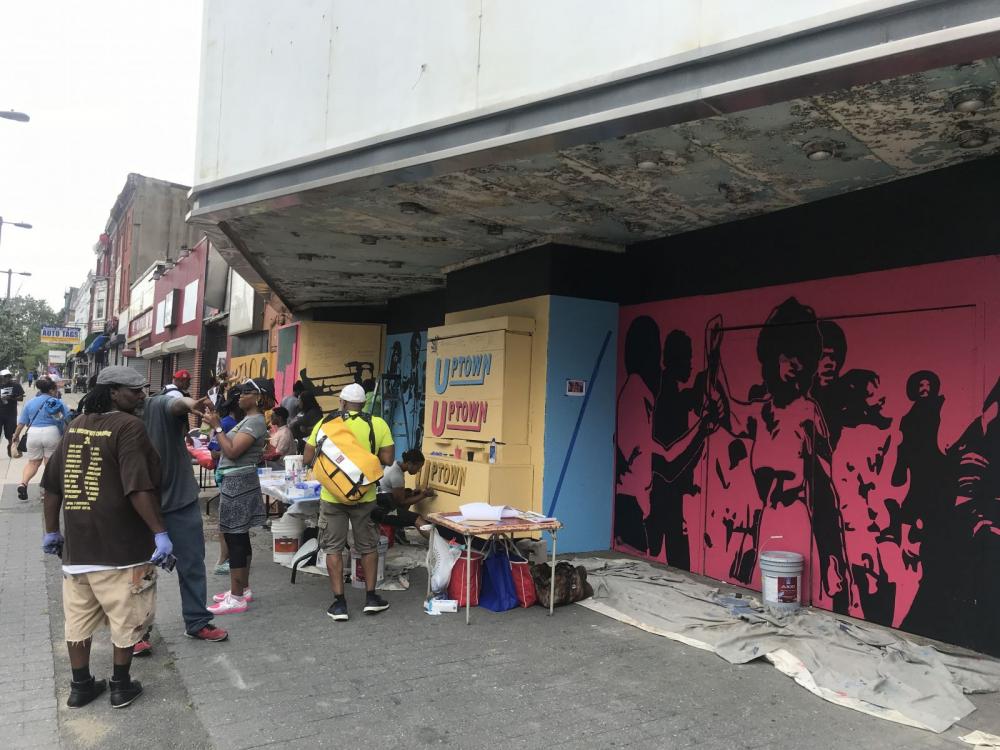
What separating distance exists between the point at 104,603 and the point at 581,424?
486cm

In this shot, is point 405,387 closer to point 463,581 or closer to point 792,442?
point 463,581

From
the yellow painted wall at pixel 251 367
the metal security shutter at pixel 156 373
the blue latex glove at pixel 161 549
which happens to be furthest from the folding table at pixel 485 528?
the metal security shutter at pixel 156 373

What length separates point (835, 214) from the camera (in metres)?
5.59

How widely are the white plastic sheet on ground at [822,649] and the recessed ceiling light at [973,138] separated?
329 centimetres

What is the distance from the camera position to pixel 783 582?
5.41 m

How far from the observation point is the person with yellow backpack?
5027 millimetres

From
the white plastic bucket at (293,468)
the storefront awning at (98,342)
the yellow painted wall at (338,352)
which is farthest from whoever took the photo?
the storefront awning at (98,342)

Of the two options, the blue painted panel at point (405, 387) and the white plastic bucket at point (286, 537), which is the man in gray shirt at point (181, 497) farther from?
the blue painted panel at point (405, 387)

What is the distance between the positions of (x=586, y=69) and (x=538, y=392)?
149 inches

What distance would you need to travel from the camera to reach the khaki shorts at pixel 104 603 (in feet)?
11.7

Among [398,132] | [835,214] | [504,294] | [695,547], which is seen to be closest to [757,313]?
[835,214]

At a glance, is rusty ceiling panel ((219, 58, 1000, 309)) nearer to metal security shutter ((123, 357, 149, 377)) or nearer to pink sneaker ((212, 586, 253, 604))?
pink sneaker ((212, 586, 253, 604))

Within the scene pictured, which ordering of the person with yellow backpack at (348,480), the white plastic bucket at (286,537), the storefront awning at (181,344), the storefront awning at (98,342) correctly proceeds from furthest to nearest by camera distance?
A: the storefront awning at (98,342), the storefront awning at (181,344), the white plastic bucket at (286,537), the person with yellow backpack at (348,480)

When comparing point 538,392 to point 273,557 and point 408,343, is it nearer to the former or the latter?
point 273,557
